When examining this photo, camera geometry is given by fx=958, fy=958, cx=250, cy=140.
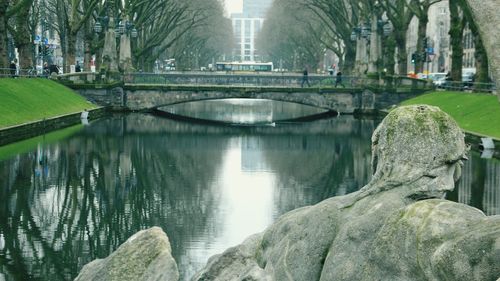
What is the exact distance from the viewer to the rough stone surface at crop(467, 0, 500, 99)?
5.44 metres

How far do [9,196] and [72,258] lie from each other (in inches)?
320

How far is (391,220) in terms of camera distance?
5332 mm

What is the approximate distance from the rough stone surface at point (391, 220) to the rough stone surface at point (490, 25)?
1.87ft

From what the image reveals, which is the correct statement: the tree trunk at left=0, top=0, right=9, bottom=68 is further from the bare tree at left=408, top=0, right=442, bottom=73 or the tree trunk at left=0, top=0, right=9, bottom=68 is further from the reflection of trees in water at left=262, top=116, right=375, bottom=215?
the bare tree at left=408, top=0, right=442, bottom=73

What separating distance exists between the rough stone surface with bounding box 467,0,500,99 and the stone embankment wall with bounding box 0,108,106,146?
33.1 m

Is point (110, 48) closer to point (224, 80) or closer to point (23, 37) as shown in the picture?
point (224, 80)

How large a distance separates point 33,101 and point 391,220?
46.0 meters

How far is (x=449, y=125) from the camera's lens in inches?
233

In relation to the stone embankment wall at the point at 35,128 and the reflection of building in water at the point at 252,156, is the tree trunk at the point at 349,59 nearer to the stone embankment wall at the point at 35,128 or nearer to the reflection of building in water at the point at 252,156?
the stone embankment wall at the point at 35,128

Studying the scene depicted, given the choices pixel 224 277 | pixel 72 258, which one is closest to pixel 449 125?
pixel 224 277

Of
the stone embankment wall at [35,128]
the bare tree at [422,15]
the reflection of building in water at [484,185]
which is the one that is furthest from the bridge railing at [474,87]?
the stone embankment wall at [35,128]

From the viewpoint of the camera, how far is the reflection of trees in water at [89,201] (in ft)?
57.4

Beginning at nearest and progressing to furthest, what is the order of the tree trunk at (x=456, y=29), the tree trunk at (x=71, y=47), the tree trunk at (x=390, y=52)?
the tree trunk at (x=456, y=29), the tree trunk at (x=71, y=47), the tree trunk at (x=390, y=52)

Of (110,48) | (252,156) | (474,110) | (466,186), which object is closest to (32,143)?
(252,156)
